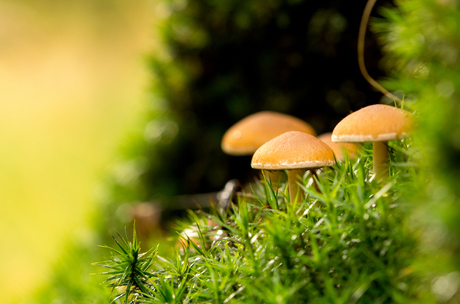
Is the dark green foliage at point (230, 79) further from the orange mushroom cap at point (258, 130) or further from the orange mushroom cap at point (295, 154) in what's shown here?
the orange mushroom cap at point (295, 154)

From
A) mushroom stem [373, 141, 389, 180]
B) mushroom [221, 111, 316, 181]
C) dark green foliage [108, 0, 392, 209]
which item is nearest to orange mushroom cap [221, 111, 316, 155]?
mushroom [221, 111, 316, 181]

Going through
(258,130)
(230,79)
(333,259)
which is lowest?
(333,259)

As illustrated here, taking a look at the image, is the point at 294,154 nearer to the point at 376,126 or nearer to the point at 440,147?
the point at 376,126

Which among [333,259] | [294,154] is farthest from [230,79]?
[333,259]

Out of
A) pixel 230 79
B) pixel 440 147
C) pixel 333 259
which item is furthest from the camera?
pixel 230 79

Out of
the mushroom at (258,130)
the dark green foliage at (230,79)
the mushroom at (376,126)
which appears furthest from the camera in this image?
the dark green foliage at (230,79)

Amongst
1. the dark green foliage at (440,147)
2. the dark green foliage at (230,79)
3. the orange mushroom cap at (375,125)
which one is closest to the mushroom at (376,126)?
the orange mushroom cap at (375,125)

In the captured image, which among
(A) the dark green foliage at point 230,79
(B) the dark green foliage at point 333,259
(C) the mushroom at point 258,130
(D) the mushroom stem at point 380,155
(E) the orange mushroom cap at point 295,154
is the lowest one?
(B) the dark green foliage at point 333,259
